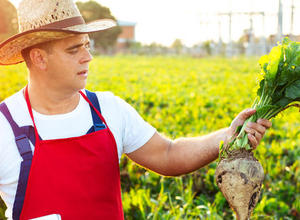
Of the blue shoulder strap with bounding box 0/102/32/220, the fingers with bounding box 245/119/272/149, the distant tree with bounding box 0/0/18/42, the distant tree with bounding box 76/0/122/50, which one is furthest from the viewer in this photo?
the distant tree with bounding box 76/0/122/50

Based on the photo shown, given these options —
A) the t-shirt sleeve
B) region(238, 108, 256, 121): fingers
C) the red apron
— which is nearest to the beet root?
region(238, 108, 256, 121): fingers

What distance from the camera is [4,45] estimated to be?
196 cm

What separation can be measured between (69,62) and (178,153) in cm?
76

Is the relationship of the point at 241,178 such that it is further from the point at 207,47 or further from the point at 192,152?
the point at 207,47

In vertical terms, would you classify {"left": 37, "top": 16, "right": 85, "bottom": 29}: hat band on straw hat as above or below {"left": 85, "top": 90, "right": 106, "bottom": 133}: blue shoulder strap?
above

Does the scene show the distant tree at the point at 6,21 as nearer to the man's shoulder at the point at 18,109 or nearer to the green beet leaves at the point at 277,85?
the man's shoulder at the point at 18,109

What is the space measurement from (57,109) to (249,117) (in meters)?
0.96

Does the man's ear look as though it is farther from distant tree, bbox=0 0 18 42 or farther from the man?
distant tree, bbox=0 0 18 42

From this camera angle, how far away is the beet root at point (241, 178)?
199cm

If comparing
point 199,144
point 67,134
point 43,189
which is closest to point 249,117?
point 199,144

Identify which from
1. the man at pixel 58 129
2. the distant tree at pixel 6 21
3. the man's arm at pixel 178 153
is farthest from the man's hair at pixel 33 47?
the distant tree at pixel 6 21

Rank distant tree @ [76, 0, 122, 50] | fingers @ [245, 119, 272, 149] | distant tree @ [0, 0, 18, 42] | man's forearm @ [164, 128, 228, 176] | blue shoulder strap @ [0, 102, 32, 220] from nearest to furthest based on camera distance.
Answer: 1. blue shoulder strap @ [0, 102, 32, 220]
2. fingers @ [245, 119, 272, 149]
3. man's forearm @ [164, 128, 228, 176]
4. distant tree @ [0, 0, 18, 42]
5. distant tree @ [76, 0, 122, 50]

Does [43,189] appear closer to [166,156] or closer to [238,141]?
[166,156]

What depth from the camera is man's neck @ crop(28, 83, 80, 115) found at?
6.61ft
